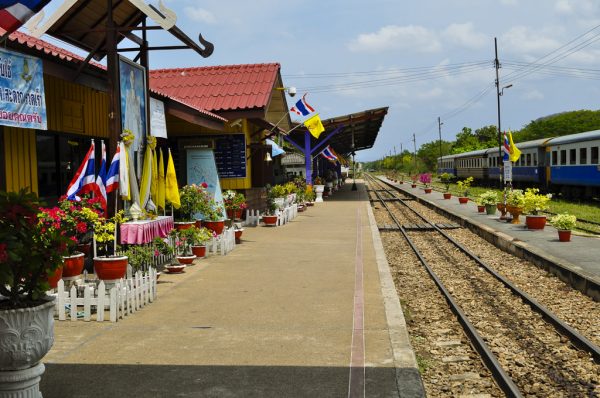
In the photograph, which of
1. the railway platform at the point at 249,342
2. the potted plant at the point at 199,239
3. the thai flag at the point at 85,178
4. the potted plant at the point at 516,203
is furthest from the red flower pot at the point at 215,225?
the potted plant at the point at 516,203

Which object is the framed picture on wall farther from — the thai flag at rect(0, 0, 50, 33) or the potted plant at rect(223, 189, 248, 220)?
the potted plant at rect(223, 189, 248, 220)

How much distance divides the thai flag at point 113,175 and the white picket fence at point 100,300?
1.39m

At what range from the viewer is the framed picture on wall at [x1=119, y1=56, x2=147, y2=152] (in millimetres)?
8547

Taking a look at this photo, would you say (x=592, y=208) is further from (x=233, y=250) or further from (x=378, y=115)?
(x=233, y=250)

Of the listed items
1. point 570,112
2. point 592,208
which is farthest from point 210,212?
point 570,112

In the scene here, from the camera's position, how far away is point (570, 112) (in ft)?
308

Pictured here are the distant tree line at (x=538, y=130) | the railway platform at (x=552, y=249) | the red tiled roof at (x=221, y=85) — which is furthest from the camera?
the distant tree line at (x=538, y=130)

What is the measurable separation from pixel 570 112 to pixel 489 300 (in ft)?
311

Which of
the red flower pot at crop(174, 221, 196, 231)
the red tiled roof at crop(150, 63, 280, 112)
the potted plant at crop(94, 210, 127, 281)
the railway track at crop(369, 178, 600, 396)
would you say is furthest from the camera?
the red tiled roof at crop(150, 63, 280, 112)

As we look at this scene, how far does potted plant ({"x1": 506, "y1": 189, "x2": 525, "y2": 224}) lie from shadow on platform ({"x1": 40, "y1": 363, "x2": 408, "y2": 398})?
13.8m

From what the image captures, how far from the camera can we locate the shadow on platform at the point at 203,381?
177 inches

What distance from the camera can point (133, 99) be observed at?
8961 millimetres

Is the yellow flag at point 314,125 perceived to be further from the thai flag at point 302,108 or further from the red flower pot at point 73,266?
the red flower pot at point 73,266

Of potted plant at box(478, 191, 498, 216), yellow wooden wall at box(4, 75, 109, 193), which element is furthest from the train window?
yellow wooden wall at box(4, 75, 109, 193)
